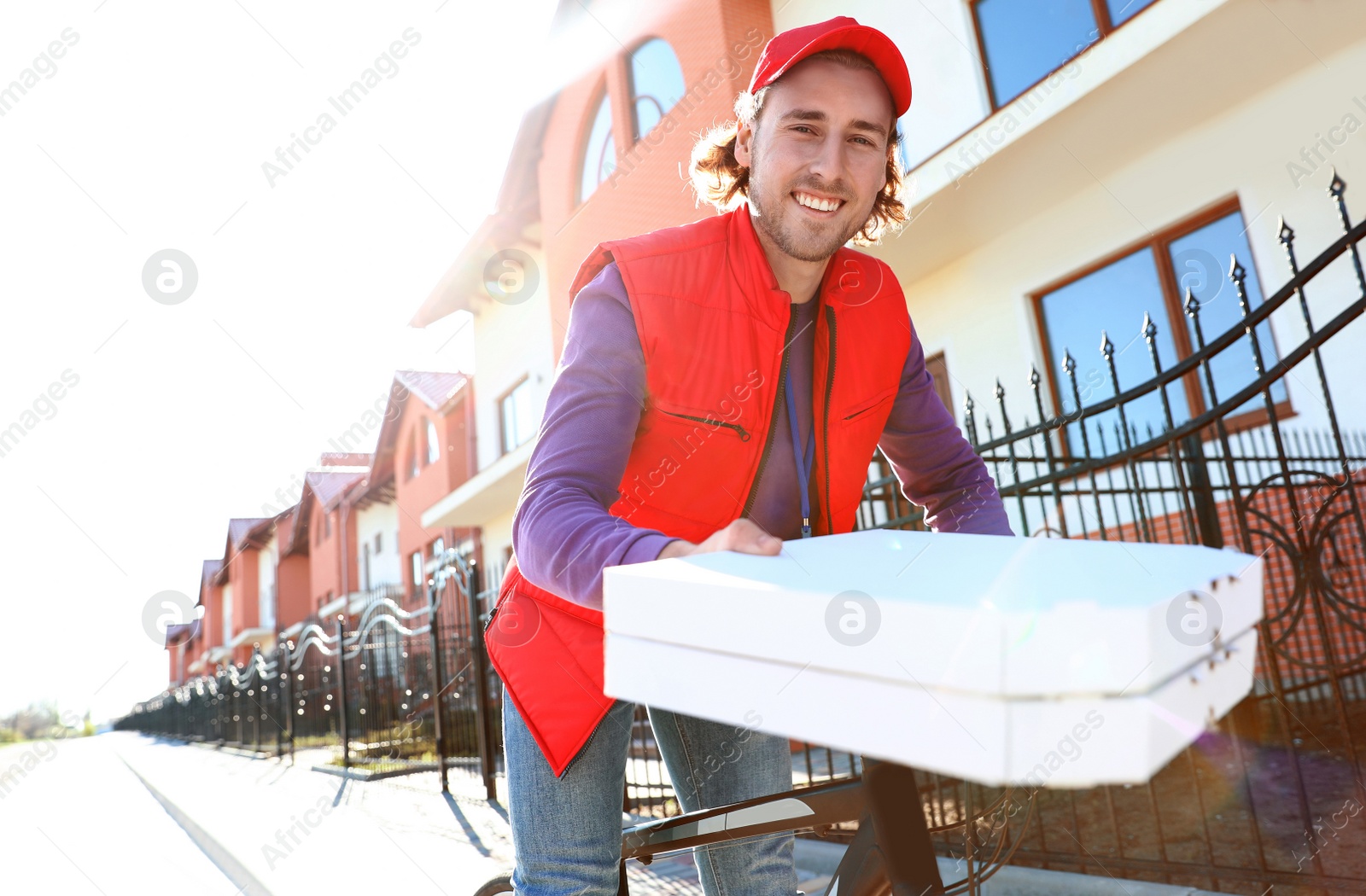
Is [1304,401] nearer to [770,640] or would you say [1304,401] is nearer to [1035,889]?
[1035,889]

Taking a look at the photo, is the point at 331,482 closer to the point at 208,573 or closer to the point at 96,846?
the point at 96,846

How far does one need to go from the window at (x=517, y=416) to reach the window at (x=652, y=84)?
219 inches

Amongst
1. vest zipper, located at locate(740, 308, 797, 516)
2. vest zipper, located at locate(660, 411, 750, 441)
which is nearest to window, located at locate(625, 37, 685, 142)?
vest zipper, located at locate(740, 308, 797, 516)

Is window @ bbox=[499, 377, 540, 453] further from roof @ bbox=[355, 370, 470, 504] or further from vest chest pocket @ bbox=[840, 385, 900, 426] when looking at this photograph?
vest chest pocket @ bbox=[840, 385, 900, 426]

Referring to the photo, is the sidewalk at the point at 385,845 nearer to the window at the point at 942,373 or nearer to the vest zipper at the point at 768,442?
the vest zipper at the point at 768,442

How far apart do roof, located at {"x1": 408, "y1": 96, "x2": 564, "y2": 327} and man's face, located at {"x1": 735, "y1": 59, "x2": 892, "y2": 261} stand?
39.5 feet

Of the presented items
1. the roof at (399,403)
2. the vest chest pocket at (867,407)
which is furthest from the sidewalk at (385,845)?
the roof at (399,403)

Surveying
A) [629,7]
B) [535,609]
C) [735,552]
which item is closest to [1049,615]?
[735,552]

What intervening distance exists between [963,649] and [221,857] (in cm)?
699

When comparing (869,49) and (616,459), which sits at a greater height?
(869,49)

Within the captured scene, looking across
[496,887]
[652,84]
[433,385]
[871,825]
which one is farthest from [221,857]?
[433,385]

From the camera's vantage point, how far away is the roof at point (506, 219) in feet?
42.7

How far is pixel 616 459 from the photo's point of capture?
1.15m

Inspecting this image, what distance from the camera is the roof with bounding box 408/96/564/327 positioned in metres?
13.0
